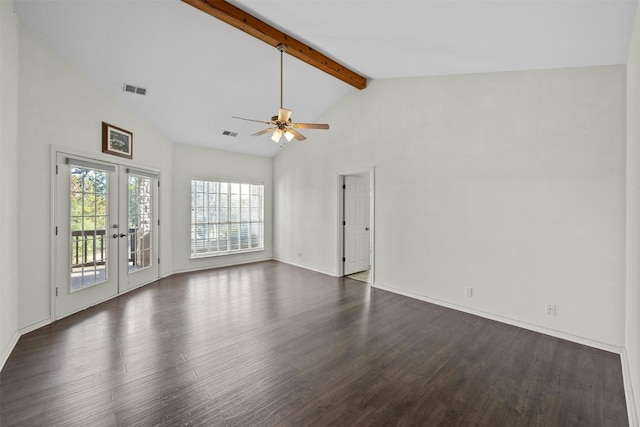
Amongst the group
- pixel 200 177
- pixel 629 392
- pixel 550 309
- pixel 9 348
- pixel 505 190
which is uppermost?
pixel 200 177

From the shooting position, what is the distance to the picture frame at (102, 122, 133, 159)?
407cm

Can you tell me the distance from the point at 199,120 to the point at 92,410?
177 inches

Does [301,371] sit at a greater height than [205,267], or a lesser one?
lesser

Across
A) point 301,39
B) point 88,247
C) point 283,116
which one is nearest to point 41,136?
point 88,247

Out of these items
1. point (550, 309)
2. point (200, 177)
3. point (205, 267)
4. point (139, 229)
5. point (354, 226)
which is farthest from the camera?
point (205, 267)

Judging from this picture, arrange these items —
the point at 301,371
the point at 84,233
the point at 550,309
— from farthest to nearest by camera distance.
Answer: the point at 84,233 < the point at 550,309 < the point at 301,371

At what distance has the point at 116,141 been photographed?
14.0 feet

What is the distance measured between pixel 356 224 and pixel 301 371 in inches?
151

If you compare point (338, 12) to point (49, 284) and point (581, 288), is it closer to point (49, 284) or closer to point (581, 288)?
point (581, 288)

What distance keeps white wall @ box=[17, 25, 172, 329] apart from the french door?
0.46ft

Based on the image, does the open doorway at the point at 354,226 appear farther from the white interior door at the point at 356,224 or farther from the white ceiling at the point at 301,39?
the white ceiling at the point at 301,39

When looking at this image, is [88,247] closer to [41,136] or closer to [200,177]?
[41,136]

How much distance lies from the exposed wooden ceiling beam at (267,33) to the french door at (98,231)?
253 cm

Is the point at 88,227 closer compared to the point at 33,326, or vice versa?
the point at 33,326
